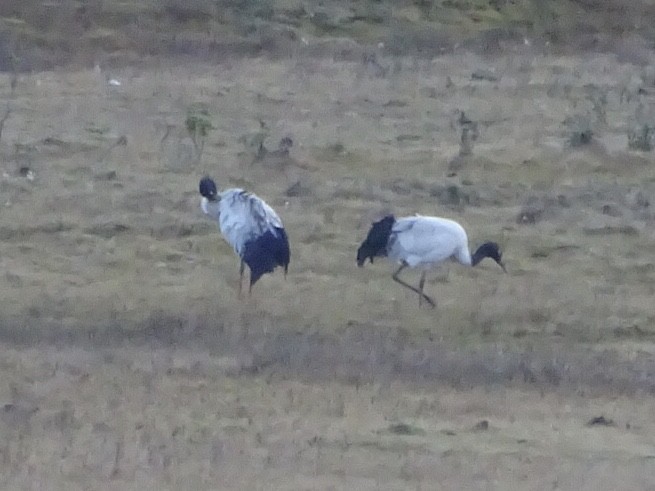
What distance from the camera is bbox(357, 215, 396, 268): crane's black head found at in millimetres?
11812

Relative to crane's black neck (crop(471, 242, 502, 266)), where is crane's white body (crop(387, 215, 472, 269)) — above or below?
above

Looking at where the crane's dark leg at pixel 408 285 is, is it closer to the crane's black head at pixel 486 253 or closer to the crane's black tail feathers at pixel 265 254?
the crane's black head at pixel 486 253

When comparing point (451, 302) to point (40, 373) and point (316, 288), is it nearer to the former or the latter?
point (316, 288)

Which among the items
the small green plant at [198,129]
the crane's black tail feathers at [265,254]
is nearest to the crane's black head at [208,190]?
the crane's black tail feathers at [265,254]

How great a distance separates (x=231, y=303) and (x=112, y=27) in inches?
626

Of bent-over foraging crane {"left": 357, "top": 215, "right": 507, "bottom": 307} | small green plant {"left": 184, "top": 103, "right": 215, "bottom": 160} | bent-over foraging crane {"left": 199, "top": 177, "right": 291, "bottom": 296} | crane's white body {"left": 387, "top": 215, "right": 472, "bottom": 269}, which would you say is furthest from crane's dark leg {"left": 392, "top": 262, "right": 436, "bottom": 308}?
small green plant {"left": 184, "top": 103, "right": 215, "bottom": 160}

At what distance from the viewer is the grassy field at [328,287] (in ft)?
25.4

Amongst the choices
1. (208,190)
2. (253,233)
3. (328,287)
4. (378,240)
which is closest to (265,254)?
(253,233)

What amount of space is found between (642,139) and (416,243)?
549 cm

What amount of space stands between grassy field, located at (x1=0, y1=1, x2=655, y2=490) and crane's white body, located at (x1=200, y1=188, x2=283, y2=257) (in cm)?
40

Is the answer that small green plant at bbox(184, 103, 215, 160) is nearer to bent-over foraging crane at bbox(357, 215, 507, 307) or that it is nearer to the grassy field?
the grassy field

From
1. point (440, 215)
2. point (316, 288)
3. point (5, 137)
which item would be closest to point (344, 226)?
point (440, 215)

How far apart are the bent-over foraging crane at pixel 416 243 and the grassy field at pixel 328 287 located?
266mm

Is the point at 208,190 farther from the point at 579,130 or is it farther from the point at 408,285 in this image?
the point at 579,130
